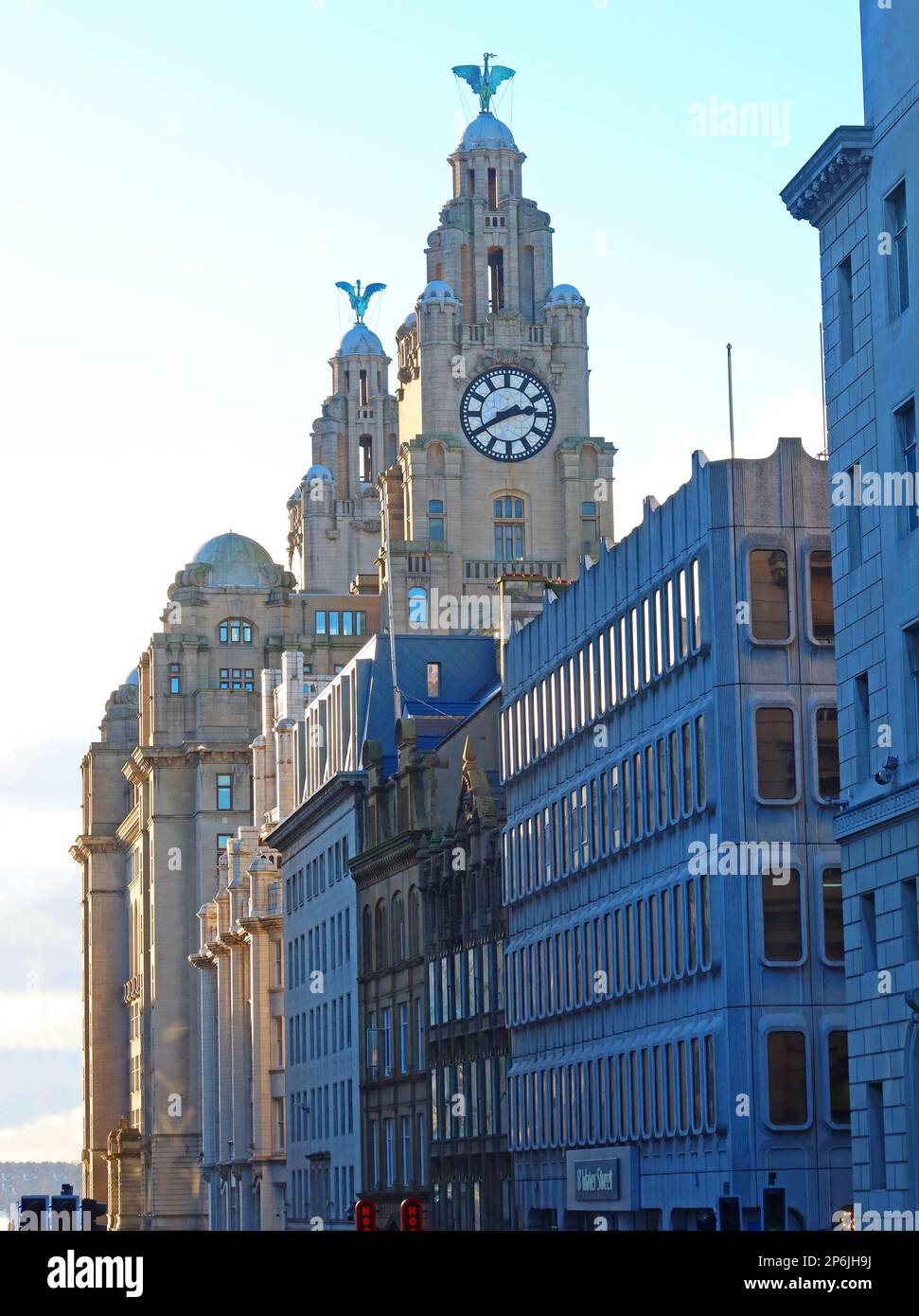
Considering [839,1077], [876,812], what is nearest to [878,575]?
[876,812]

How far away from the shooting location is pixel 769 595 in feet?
234

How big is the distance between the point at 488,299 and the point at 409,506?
47.9 feet

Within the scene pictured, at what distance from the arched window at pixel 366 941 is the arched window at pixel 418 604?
4552 centimetres

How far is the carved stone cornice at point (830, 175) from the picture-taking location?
58250 mm

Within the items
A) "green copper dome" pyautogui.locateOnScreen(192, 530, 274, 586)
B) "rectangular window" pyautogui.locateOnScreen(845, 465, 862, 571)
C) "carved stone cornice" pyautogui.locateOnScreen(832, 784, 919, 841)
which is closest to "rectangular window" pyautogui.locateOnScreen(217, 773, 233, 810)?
"green copper dome" pyautogui.locateOnScreen(192, 530, 274, 586)

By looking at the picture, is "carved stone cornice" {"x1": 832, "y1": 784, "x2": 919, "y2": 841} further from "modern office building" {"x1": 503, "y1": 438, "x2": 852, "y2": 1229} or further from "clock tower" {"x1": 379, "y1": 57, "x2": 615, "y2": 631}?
"clock tower" {"x1": 379, "y1": 57, "x2": 615, "y2": 631}

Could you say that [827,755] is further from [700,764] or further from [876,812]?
[876,812]

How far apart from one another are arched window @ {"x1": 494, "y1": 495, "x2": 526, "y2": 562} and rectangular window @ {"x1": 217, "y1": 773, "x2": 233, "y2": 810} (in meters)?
32.1

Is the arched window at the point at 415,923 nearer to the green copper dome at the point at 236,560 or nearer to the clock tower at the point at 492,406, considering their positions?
the clock tower at the point at 492,406

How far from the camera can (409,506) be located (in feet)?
556

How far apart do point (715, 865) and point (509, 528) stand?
10269 centimetres

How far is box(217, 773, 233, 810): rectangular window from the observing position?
192875mm

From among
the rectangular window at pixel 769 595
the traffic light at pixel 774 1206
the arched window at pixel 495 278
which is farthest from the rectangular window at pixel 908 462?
the arched window at pixel 495 278
